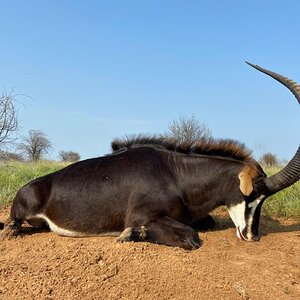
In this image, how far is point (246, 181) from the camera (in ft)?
18.3

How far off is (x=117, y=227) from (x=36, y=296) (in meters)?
2.08

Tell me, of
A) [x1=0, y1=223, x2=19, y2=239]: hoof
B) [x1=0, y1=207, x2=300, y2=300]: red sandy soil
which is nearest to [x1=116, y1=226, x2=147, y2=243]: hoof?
[x1=0, y1=207, x2=300, y2=300]: red sandy soil

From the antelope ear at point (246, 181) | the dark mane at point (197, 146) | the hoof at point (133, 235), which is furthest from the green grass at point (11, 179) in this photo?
the antelope ear at point (246, 181)

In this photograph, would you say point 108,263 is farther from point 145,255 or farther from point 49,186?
point 49,186

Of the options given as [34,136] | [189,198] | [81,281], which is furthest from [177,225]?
[34,136]

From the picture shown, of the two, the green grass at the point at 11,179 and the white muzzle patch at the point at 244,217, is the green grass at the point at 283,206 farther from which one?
the green grass at the point at 11,179

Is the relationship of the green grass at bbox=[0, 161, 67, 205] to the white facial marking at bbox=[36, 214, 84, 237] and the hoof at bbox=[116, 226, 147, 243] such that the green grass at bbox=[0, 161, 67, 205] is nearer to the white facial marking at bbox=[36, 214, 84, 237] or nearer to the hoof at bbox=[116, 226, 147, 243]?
the white facial marking at bbox=[36, 214, 84, 237]

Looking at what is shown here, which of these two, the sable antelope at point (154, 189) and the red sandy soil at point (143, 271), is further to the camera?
the sable antelope at point (154, 189)

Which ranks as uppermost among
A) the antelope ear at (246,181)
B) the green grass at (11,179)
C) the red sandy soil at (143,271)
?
the antelope ear at (246,181)

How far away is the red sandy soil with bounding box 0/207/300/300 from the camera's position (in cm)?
376

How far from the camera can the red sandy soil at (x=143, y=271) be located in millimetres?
3760

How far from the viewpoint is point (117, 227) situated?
5.62m

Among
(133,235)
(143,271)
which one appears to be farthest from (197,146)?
(143,271)

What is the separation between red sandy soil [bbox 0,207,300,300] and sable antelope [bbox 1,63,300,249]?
433mm
